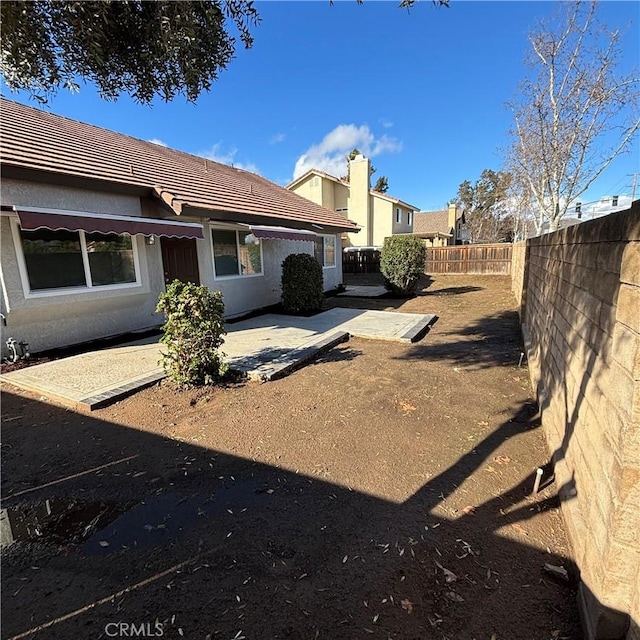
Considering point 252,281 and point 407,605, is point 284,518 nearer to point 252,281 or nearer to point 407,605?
point 407,605

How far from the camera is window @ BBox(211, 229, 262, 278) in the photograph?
11.2m

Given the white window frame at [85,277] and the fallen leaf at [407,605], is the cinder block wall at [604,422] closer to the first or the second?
the fallen leaf at [407,605]

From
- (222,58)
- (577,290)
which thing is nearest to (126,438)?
(222,58)

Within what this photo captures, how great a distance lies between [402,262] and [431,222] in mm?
Answer: 31773

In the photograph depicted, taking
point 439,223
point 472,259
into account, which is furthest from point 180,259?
point 439,223

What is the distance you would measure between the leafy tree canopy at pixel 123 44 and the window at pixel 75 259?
3969mm

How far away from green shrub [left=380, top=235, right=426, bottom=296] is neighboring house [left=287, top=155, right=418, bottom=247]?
13.5 metres

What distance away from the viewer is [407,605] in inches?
88.7

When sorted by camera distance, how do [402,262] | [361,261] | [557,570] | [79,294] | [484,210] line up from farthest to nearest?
[484,210] < [361,261] < [402,262] < [79,294] < [557,570]

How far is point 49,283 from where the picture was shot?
7469 millimetres

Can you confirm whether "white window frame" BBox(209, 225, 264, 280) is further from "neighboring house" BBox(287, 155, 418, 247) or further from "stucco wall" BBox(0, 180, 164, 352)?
"neighboring house" BBox(287, 155, 418, 247)

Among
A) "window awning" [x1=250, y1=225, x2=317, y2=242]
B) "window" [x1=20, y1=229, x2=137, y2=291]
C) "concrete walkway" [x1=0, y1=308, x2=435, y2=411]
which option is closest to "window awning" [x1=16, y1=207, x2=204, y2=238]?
"window" [x1=20, y1=229, x2=137, y2=291]

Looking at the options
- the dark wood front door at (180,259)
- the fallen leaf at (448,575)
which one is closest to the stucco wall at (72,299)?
the dark wood front door at (180,259)

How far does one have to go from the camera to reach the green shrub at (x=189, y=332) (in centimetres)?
552
